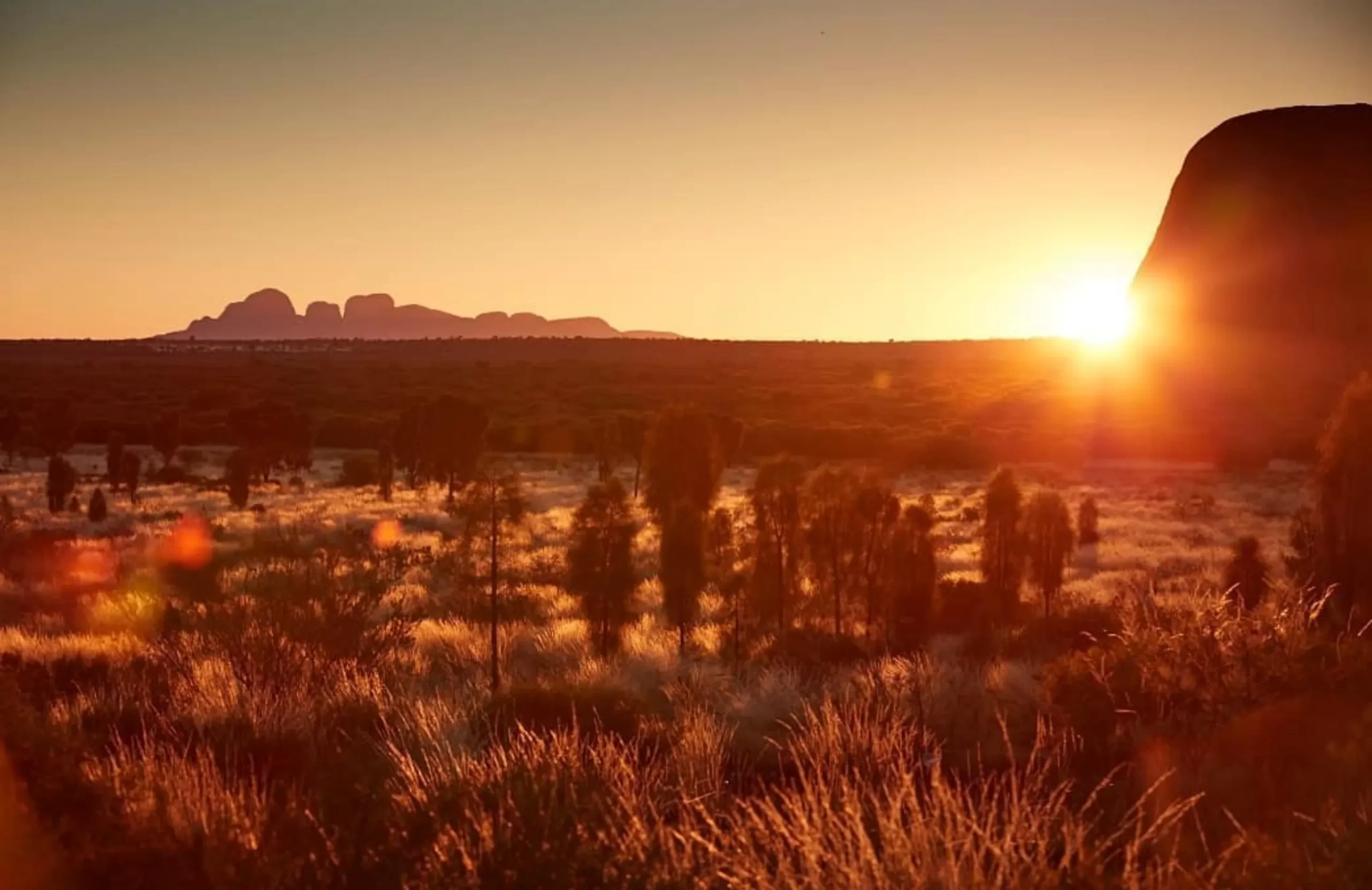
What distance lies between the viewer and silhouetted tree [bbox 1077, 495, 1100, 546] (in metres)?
29.4

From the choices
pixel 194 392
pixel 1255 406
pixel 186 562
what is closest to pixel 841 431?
pixel 1255 406

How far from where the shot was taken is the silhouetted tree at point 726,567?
1588cm

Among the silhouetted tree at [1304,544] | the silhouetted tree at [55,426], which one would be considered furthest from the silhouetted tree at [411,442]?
the silhouetted tree at [1304,544]

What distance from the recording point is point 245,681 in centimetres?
1099

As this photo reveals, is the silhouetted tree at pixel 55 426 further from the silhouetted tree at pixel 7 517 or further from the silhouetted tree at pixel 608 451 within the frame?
the silhouetted tree at pixel 608 451

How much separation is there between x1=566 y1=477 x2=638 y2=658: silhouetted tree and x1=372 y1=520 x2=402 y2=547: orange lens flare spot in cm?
1227

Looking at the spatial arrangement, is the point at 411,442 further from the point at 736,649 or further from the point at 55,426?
the point at 736,649

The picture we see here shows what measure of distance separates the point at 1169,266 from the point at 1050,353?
67870 millimetres

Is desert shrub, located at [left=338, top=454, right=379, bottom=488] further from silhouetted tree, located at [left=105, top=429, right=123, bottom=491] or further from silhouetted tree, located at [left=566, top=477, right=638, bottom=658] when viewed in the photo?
silhouetted tree, located at [left=566, top=477, right=638, bottom=658]

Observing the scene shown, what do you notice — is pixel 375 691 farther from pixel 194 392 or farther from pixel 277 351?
pixel 277 351

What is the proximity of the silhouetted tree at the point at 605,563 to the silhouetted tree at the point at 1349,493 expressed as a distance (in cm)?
862

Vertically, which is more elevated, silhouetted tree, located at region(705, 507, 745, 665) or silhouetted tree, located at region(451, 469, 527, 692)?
silhouetted tree, located at region(451, 469, 527, 692)

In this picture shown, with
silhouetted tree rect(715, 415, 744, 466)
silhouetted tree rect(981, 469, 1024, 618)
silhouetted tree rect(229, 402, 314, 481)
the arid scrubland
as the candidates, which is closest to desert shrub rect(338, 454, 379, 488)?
silhouetted tree rect(229, 402, 314, 481)

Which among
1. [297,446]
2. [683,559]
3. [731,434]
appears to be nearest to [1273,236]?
[731,434]
